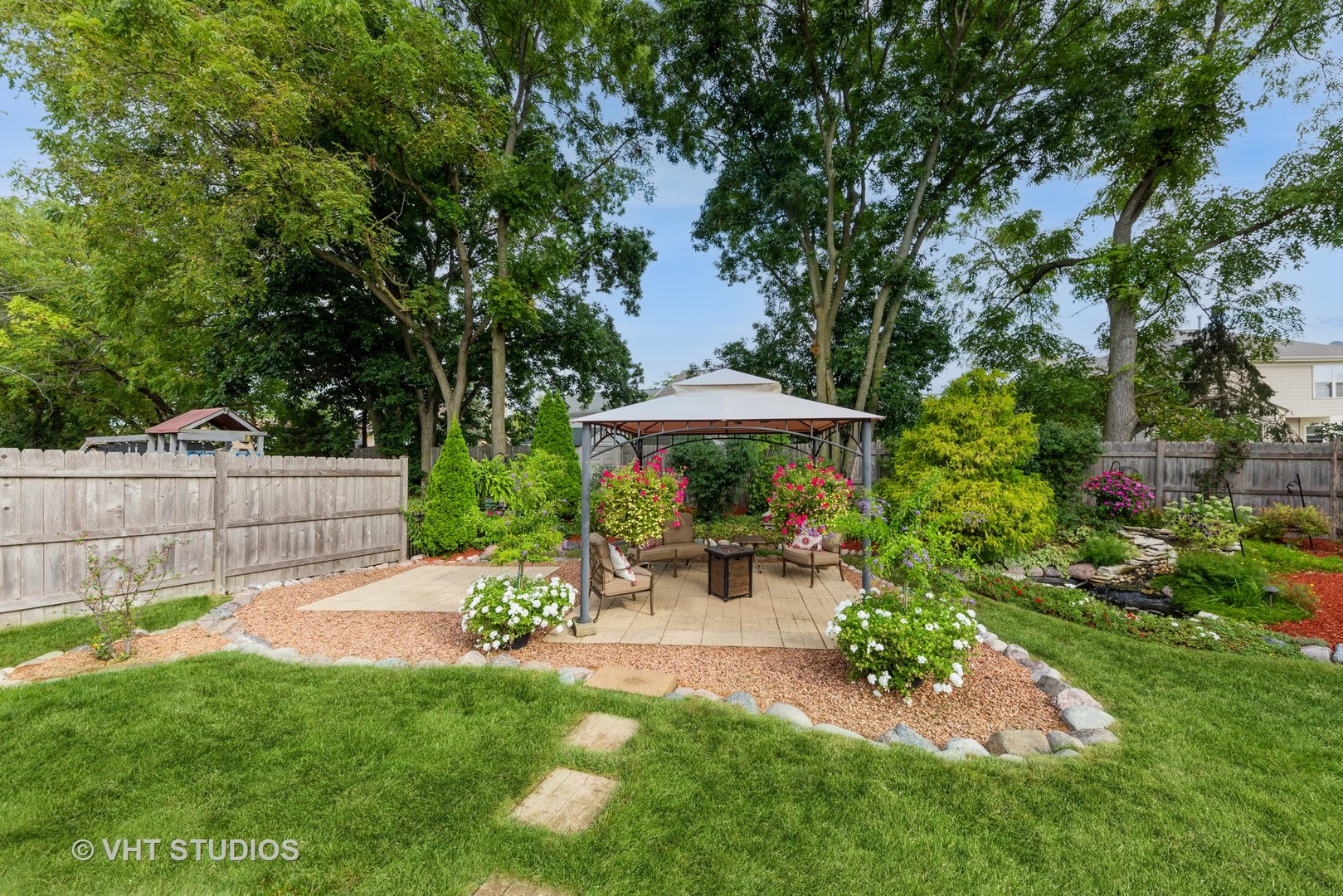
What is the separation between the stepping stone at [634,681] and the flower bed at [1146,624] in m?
4.54

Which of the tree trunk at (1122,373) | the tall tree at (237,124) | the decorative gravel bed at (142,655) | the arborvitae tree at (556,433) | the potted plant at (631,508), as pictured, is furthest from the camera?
the tree trunk at (1122,373)

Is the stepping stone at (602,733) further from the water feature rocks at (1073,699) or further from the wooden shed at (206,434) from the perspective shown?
the wooden shed at (206,434)

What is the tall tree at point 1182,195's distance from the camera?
10133 millimetres

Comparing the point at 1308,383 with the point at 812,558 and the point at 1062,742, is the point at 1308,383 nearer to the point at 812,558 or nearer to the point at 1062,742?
the point at 812,558

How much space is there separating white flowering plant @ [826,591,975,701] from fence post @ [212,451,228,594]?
6984 millimetres

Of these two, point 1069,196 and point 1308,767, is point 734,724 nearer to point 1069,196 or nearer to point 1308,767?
point 1308,767

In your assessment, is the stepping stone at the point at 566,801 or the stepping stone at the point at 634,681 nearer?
the stepping stone at the point at 566,801

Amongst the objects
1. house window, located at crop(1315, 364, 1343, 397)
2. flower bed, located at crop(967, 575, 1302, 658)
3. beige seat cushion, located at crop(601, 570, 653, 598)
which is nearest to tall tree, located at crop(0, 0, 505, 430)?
beige seat cushion, located at crop(601, 570, 653, 598)

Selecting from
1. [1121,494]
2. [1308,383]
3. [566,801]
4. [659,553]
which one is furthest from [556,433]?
[1308,383]

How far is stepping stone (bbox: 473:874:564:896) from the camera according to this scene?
6.07 feet

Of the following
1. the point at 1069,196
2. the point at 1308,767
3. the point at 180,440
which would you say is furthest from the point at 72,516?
the point at 1069,196

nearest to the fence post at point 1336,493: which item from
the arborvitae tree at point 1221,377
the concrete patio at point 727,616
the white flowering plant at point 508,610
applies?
the arborvitae tree at point 1221,377

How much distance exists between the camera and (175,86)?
7.62 m

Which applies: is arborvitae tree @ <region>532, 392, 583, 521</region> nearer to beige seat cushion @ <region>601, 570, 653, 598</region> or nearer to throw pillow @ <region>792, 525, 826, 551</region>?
throw pillow @ <region>792, 525, 826, 551</region>
